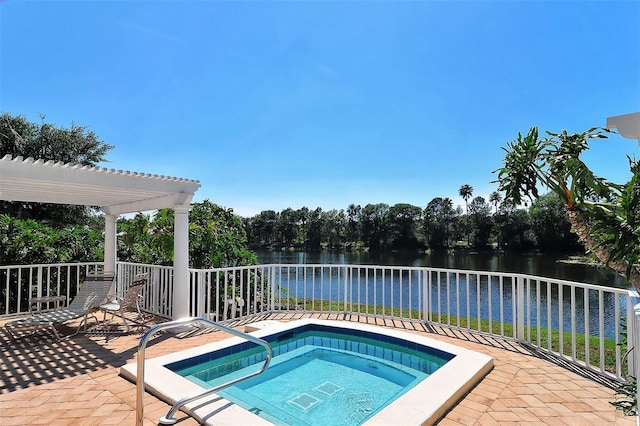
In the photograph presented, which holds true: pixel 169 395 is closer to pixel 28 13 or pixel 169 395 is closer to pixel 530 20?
pixel 28 13

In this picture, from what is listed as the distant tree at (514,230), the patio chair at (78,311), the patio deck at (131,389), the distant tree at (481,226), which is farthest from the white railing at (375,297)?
the distant tree at (481,226)

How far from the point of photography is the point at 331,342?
4766 millimetres

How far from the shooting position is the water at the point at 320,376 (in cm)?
298

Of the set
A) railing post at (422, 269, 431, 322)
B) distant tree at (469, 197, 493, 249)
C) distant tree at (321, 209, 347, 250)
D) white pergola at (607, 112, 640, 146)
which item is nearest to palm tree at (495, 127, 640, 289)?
white pergola at (607, 112, 640, 146)

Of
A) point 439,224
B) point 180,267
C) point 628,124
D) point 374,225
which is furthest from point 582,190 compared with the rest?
point 374,225

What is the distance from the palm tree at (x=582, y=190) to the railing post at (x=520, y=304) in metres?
1.79

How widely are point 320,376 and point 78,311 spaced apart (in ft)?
12.0

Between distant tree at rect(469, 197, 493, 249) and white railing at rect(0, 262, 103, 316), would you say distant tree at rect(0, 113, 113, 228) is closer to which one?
white railing at rect(0, 262, 103, 316)

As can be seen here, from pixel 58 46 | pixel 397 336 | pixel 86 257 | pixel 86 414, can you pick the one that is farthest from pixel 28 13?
pixel 397 336

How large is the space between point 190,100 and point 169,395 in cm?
874

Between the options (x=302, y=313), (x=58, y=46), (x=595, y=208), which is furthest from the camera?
(x=58, y=46)

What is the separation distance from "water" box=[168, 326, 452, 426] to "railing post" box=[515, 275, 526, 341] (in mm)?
1315

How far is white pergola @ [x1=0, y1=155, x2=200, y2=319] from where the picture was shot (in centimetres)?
384

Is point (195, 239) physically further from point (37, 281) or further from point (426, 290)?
point (426, 290)
